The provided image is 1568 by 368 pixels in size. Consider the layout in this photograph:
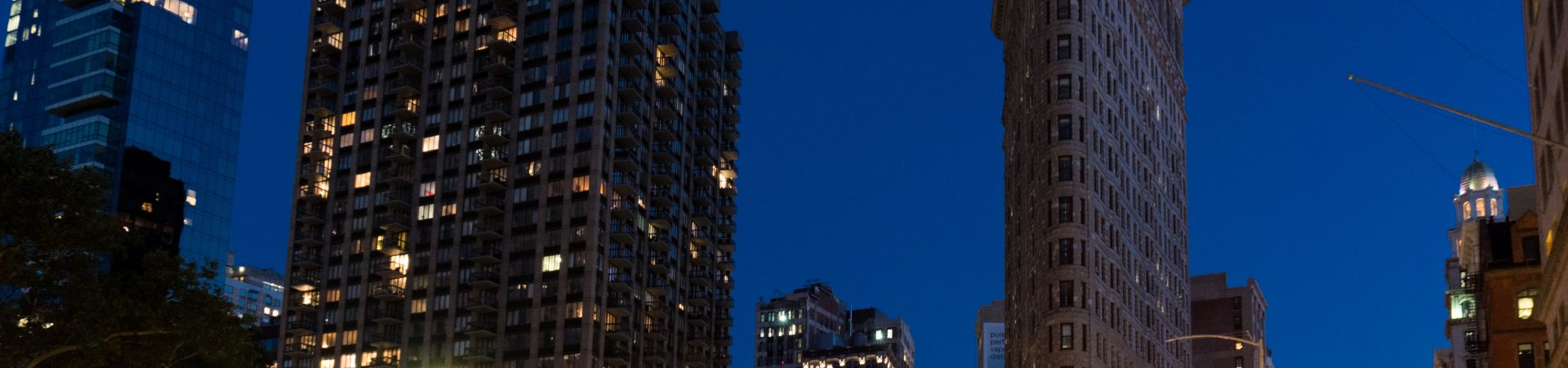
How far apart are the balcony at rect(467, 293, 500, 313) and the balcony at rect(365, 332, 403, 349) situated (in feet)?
29.3

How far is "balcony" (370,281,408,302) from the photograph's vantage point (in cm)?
16175

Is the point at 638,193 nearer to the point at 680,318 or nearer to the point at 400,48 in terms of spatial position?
the point at 680,318

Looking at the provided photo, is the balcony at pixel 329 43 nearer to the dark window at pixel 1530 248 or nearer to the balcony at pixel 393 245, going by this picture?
the balcony at pixel 393 245

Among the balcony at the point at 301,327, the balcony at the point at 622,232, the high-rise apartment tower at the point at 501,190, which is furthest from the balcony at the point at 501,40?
the balcony at the point at 301,327

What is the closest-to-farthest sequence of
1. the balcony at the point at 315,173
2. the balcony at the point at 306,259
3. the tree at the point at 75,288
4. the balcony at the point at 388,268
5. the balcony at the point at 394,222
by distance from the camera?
the tree at the point at 75,288
the balcony at the point at 388,268
the balcony at the point at 394,222
the balcony at the point at 306,259
the balcony at the point at 315,173

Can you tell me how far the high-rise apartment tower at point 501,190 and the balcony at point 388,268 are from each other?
0.20 m

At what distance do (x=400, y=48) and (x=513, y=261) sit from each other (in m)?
28.4

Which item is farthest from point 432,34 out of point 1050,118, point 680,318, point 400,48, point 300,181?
point 1050,118

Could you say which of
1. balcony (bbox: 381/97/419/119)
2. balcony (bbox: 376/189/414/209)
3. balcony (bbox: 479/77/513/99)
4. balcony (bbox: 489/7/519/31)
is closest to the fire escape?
balcony (bbox: 479/77/513/99)

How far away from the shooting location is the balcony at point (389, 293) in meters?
162

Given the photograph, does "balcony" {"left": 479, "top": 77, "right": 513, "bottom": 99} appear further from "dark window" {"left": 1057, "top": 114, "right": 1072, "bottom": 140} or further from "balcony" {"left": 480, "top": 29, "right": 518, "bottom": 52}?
"dark window" {"left": 1057, "top": 114, "right": 1072, "bottom": 140}

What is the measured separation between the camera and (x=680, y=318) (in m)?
173

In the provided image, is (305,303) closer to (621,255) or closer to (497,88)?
(497,88)

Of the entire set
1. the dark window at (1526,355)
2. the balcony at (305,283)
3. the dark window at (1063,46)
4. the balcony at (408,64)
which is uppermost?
the balcony at (408,64)
